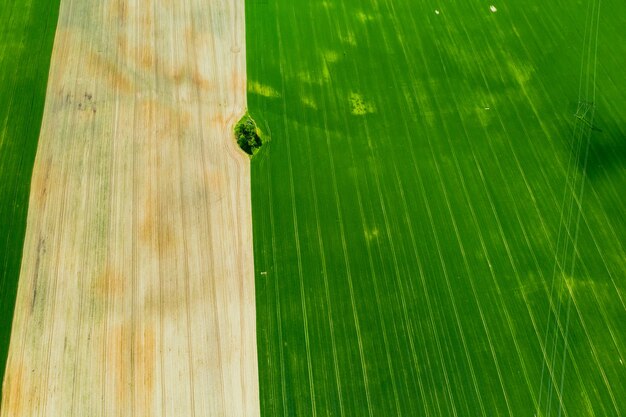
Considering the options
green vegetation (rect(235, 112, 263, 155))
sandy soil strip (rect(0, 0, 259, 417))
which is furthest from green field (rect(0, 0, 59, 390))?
green vegetation (rect(235, 112, 263, 155))

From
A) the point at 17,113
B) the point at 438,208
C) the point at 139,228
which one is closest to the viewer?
the point at 139,228

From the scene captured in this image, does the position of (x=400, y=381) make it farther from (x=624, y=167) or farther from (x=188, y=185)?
(x=624, y=167)

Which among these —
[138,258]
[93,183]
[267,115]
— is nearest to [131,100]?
[93,183]

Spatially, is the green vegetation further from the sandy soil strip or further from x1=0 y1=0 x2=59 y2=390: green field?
x1=0 y1=0 x2=59 y2=390: green field

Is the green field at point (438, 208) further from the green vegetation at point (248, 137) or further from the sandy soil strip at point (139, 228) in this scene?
the sandy soil strip at point (139, 228)

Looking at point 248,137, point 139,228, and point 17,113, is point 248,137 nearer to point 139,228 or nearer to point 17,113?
point 139,228

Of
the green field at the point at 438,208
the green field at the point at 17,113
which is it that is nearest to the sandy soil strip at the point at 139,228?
the green field at the point at 17,113

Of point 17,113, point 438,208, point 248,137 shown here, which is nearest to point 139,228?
point 248,137
